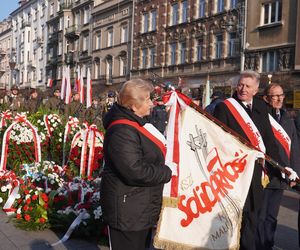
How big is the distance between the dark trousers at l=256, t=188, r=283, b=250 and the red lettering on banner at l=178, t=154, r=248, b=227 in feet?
2.43

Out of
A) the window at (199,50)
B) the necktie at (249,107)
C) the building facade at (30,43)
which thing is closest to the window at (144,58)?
the window at (199,50)

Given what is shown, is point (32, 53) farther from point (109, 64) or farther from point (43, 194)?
point (43, 194)

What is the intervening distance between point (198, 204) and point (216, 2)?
2607cm

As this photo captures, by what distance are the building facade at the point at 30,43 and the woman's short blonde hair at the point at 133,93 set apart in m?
54.1

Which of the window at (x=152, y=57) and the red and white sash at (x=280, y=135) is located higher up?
the window at (x=152, y=57)

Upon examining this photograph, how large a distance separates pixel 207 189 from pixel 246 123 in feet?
2.34

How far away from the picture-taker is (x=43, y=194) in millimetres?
5730

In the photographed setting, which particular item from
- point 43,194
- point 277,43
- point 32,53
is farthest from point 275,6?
point 32,53

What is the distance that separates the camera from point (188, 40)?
3081 cm

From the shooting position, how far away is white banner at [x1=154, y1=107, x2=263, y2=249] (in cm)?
385

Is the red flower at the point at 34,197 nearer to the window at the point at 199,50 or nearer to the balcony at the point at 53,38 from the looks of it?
the window at the point at 199,50

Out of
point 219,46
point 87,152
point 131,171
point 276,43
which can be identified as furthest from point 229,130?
point 219,46

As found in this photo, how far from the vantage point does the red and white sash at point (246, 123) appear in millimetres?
4203

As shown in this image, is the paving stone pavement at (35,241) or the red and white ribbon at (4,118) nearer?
the paving stone pavement at (35,241)
